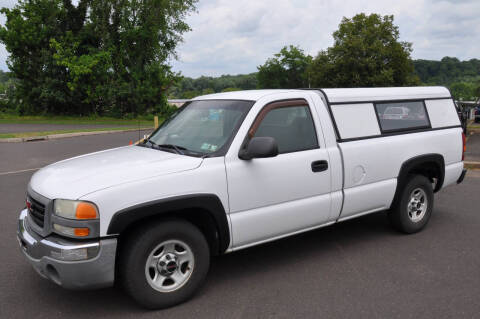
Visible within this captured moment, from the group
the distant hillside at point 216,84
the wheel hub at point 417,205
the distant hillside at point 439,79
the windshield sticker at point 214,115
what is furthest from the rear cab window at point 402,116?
the distant hillside at point 439,79

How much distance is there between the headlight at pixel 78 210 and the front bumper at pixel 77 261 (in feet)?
0.63

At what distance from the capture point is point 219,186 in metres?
3.61

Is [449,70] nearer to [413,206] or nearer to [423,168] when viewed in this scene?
[423,168]

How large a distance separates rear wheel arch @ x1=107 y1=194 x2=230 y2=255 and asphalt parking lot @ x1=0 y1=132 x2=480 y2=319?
54cm

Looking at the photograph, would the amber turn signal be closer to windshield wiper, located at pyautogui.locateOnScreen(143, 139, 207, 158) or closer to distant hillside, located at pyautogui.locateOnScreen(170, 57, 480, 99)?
windshield wiper, located at pyautogui.locateOnScreen(143, 139, 207, 158)

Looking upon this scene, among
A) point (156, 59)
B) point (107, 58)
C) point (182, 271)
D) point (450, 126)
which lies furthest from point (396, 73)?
point (182, 271)

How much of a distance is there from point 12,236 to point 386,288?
451cm

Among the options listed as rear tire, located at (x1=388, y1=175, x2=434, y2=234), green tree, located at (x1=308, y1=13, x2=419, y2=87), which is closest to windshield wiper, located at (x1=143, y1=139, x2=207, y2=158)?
rear tire, located at (x1=388, y1=175, x2=434, y2=234)

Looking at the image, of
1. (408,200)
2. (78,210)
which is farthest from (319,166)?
A: (78,210)

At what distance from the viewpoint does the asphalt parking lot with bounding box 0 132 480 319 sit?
3449 mm

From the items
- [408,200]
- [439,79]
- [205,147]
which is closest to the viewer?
[205,147]

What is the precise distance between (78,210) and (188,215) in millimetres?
978

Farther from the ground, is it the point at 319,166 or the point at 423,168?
the point at 319,166

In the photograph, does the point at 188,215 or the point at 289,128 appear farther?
the point at 289,128
